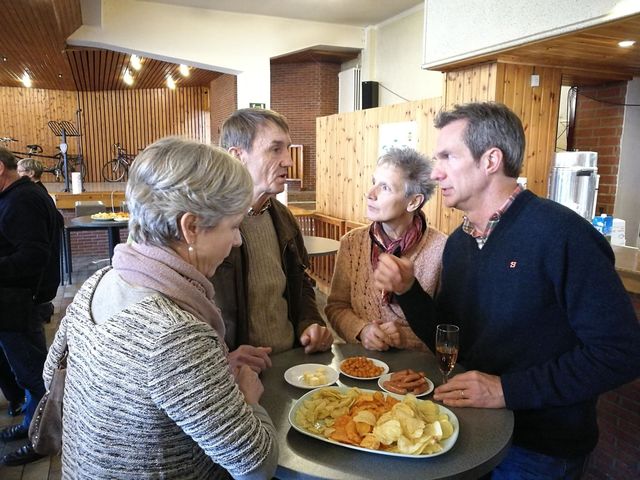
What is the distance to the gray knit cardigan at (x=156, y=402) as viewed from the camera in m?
0.95

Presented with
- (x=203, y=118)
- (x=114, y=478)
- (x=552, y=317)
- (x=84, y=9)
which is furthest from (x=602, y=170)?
(x=203, y=118)

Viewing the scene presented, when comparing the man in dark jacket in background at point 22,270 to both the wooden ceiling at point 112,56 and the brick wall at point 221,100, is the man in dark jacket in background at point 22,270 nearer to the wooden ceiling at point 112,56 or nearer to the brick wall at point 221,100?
the wooden ceiling at point 112,56

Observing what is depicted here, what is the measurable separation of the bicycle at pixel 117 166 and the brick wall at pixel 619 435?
14.8 meters

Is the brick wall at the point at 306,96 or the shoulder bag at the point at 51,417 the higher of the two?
the brick wall at the point at 306,96

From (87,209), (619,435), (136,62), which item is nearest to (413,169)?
(619,435)

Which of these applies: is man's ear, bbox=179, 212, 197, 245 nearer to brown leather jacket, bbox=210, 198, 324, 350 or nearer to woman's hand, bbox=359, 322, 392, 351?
brown leather jacket, bbox=210, 198, 324, 350

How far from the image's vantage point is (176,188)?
→ 107cm

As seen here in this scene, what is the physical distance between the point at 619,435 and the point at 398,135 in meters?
3.79

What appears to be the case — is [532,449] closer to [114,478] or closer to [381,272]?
[381,272]

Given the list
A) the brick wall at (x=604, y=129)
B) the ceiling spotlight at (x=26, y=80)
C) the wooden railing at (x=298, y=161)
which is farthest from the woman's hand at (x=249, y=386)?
the ceiling spotlight at (x=26, y=80)

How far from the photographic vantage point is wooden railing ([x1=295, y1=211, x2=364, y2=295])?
702cm

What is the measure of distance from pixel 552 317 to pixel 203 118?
15691 millimetres

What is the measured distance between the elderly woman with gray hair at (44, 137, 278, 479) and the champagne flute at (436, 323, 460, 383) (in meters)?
0.57

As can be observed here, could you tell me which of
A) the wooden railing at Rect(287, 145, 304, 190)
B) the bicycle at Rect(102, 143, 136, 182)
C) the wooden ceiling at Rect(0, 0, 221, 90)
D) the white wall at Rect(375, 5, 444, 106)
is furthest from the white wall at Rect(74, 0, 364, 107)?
the bicycle at Rect(102, 143, 136, 182)
